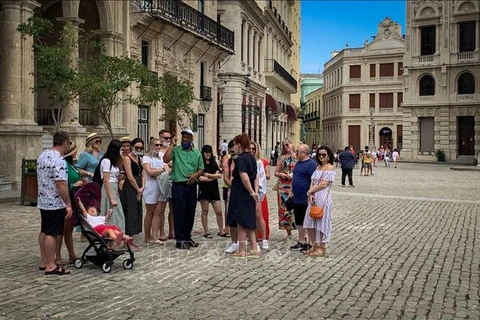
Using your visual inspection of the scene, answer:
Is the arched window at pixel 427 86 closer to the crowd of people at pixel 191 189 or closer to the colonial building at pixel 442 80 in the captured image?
the colonial building at pixel 442 80

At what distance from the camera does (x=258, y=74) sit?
42844mm

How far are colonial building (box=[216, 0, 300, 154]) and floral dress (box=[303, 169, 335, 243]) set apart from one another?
80.7 ft

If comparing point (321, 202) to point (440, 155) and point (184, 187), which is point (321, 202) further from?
point (440, 155)

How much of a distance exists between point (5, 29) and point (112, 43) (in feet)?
18.3

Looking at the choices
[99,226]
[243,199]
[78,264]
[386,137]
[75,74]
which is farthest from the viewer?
[386,137]

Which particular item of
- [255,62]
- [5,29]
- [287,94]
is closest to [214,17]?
[255,62]

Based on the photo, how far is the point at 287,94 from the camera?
2303 inches

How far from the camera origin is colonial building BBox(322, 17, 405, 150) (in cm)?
7194

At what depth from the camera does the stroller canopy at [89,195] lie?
25.3 ft

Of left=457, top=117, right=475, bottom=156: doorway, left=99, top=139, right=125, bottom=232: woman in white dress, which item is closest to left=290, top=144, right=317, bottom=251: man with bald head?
left=99, top=139, right=125, bottom=232: woman in white dress

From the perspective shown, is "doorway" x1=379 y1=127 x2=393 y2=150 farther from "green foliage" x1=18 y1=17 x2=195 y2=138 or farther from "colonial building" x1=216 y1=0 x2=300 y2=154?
"green foliage" x1=18 y1=17 x2=195 y2=138

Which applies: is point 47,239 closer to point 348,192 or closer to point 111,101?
point 111,101

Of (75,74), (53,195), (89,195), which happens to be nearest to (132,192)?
(89,195)

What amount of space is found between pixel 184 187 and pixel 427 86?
1959 inches
